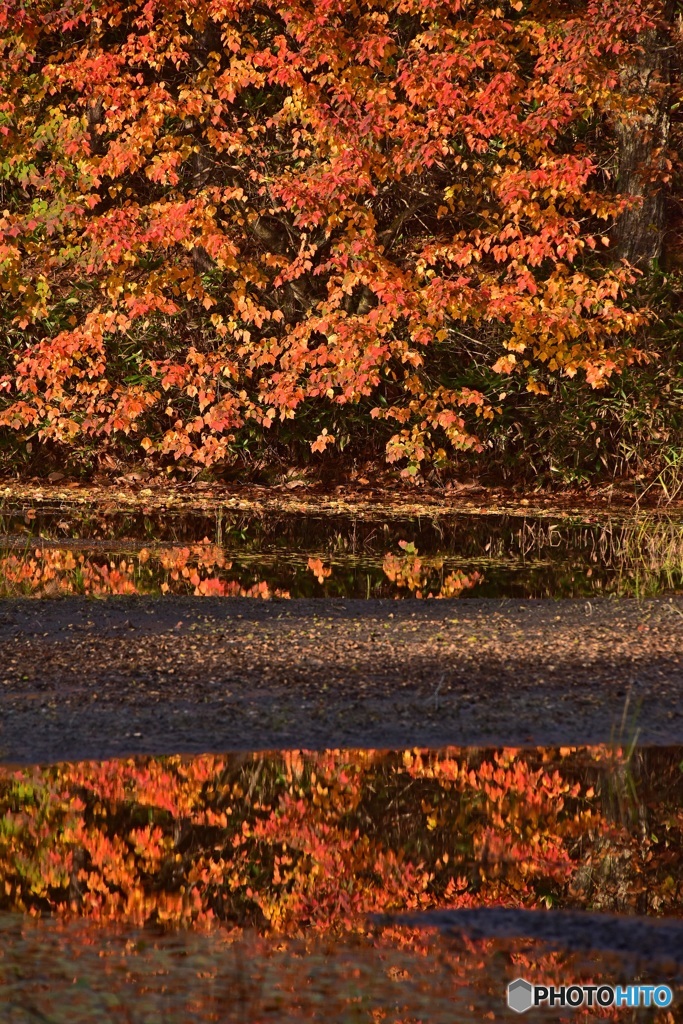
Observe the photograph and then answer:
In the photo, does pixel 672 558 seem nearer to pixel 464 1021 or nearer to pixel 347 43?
pixel 347 43

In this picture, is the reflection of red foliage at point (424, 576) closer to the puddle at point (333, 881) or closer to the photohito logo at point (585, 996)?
the puddle at point (333, 881)

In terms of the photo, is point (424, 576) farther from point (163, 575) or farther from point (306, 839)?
point (306, 839)

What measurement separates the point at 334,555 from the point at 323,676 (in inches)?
216

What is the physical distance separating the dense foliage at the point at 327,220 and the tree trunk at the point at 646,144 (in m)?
0.04

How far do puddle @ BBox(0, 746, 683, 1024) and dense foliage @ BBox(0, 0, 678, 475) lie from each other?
11171 mm

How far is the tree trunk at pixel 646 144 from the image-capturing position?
58.8 ft

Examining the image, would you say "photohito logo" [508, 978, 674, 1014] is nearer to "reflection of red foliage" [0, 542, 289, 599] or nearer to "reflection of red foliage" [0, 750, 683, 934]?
"reflection of red foliage" [0, 750, 683, 934]

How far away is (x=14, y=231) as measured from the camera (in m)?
18.1

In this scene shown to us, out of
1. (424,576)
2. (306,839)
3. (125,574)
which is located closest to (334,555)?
(424,576)

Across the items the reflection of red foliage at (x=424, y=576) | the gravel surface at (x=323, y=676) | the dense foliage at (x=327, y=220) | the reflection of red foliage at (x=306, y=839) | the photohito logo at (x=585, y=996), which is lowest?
the reflection of red foliage at (x=424, y=576)

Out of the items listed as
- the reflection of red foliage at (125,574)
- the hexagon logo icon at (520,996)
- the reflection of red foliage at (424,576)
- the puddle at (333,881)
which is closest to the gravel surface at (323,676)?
the puddle at (333,881)

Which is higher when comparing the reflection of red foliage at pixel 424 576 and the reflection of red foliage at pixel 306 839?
the reflection of red foliage at pixel 306 839

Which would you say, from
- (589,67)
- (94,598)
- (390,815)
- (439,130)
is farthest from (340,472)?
(390,815)

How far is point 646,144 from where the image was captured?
18.2m
